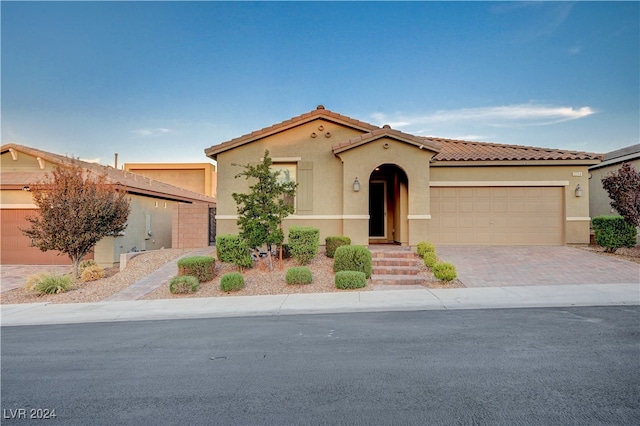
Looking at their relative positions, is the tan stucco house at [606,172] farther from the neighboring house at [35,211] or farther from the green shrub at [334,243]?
the neighboring house at [35,211]

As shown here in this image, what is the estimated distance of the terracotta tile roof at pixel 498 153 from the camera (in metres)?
14.7

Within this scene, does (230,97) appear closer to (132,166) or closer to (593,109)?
(132,166)

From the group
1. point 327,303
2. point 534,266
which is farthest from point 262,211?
point 534,266

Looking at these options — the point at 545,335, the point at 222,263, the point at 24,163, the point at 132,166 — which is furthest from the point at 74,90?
the point at 545,335

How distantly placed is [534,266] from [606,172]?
10.1m

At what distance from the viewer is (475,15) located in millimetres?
14414

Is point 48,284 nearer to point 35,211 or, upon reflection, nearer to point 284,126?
point 35,211

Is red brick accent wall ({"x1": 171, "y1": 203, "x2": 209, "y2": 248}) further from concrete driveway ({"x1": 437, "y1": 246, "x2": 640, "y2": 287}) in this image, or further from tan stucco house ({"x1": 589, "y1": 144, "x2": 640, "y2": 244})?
tan stucco house ({"x1": 589, "y1": 144, "x2": 640, "y2": 244})

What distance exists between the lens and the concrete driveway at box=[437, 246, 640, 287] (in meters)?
10.1

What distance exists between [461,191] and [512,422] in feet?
42.4

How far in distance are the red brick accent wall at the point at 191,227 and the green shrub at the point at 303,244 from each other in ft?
17.8

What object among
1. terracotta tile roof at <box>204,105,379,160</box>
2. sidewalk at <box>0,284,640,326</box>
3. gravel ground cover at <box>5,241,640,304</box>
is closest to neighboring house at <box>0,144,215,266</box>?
gravel ground cover at <box>5,241,640,304</box>

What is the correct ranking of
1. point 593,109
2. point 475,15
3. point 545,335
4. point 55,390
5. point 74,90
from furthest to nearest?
point 593,109 → point 74,90 → point 475,15 → point 545,335 → point 55,390

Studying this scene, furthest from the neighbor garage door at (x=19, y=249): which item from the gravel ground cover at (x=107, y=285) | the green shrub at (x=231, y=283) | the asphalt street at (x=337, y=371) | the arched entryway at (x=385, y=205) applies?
the arched entryway at (x=385, y=205)
